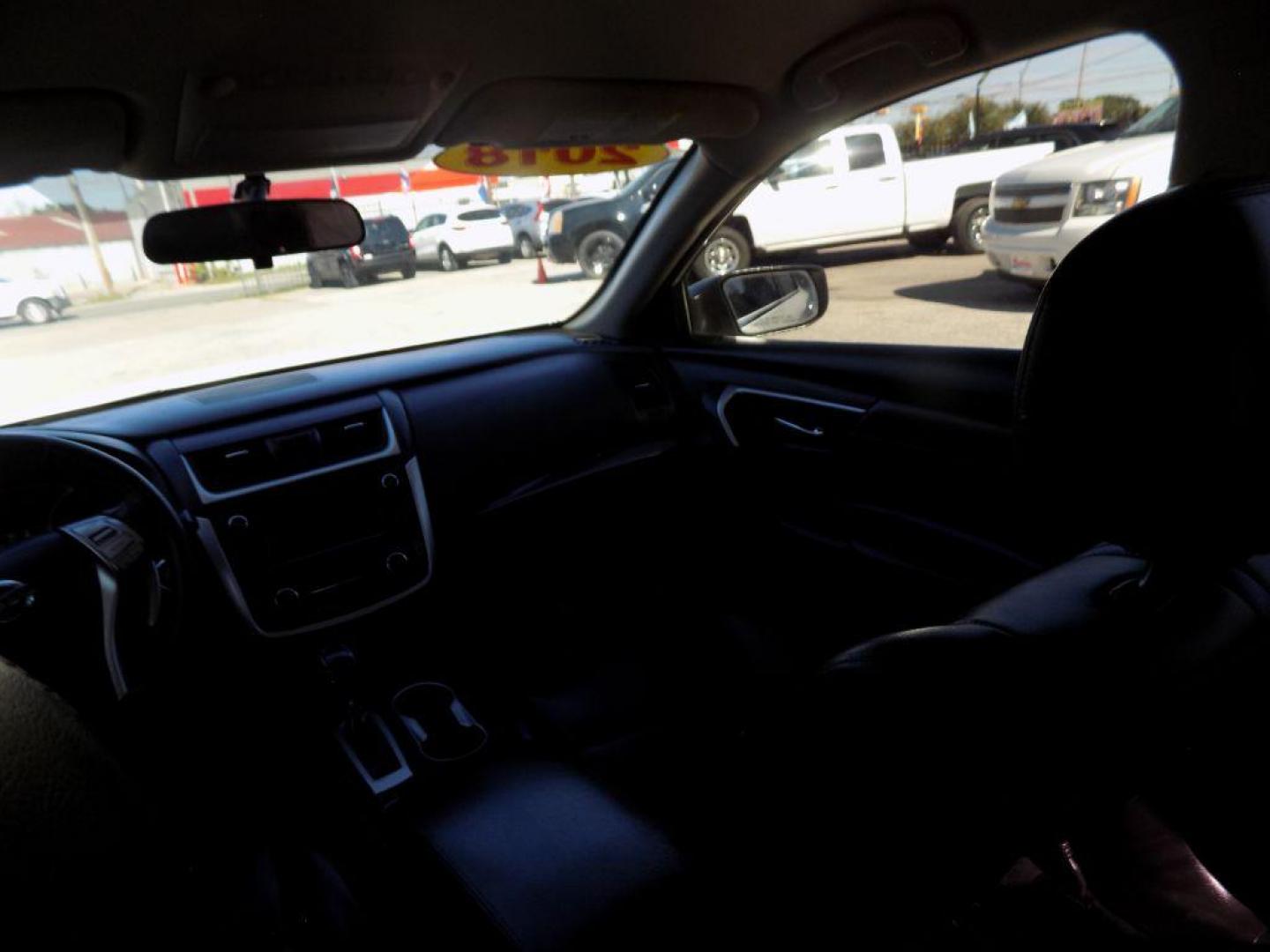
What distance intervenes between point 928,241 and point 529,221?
3.32m

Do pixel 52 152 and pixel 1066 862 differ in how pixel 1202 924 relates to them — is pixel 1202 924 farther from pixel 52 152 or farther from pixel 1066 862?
pixel 52 152

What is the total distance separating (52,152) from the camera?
1.98 metres

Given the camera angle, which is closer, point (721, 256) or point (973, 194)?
point (721, 256)

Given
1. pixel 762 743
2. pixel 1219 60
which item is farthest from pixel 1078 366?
pixel 1219 60

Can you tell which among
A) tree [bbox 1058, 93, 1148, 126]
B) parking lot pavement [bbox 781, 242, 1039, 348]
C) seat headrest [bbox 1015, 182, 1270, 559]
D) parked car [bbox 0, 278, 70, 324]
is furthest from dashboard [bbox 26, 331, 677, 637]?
seat headrest [bbox 1015, 182, 1270, 559]

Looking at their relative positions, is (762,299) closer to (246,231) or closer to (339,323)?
(246,231)

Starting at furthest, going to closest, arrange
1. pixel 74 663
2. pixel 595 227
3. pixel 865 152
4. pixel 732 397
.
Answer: pixel 865 152 < pixel 595 227 < pixel 732 397 < pixel 74 663

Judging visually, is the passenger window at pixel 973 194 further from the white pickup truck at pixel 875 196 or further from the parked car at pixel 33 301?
→ the parked car at pixel 33 301

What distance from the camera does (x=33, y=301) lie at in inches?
164

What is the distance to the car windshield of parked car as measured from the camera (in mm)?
2586

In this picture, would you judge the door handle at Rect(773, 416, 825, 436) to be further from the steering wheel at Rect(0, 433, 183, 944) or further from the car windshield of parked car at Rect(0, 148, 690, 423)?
the steering wheel at Rect(0, 433, 183, 944)

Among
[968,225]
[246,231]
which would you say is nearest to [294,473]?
[246,231]

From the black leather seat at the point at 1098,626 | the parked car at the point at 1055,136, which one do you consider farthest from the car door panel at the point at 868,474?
the parked car at the point at 1055,136

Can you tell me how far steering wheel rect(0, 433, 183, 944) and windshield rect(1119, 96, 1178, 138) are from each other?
7.85 feet
